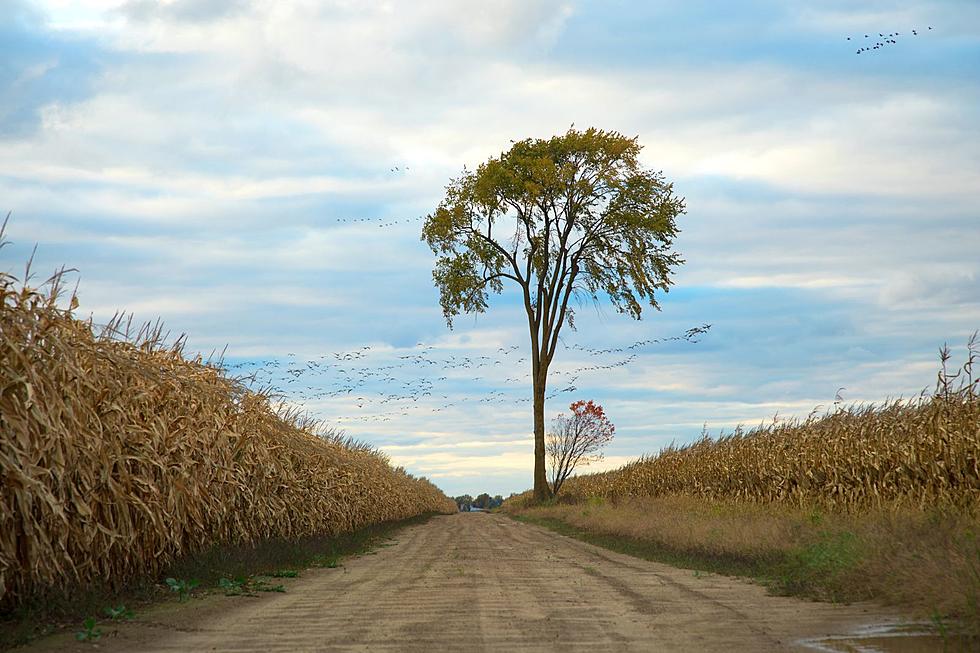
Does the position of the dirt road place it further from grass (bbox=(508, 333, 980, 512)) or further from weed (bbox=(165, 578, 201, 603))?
grass (bbox=(508, 333, 980, 512))

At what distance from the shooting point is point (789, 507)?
21.3 metres

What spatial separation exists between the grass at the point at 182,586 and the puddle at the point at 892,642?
6.29 meters

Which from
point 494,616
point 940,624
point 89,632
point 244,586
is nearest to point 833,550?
point 940,624

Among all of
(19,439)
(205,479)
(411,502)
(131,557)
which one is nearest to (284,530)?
(205,479)

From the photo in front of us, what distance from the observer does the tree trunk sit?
4281cm

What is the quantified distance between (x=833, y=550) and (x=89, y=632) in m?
9.52

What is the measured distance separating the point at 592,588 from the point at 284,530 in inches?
374

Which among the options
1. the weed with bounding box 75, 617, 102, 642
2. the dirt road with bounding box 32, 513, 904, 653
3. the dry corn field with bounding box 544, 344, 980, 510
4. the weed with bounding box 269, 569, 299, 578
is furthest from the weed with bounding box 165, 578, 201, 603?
the dry corn field with bounding box 544, 344, 980, 510

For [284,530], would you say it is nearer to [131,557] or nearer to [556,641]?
[131,557]

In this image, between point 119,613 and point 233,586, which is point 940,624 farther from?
point 233,586

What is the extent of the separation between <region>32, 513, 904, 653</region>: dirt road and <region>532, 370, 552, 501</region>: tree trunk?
28802mm

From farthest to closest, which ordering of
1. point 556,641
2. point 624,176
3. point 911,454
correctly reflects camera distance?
point 624,176 < point 911,454 < point 556,641

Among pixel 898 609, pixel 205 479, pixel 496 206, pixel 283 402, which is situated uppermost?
pixel 496 206

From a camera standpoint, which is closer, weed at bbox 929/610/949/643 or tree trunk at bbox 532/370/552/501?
weed at bbox 929/610/949/643
